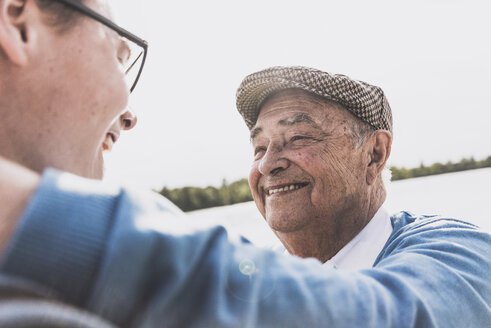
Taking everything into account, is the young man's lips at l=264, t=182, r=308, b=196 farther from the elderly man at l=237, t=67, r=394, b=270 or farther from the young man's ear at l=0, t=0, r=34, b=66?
the young man's ear at l=0, t=0, r=34, b=66

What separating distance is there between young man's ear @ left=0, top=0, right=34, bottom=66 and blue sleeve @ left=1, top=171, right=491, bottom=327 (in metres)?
0.42

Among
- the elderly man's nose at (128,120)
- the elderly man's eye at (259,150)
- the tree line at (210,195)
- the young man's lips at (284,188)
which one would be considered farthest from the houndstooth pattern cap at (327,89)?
the tree line at (210,195)

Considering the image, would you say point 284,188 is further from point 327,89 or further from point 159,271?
point 159,271

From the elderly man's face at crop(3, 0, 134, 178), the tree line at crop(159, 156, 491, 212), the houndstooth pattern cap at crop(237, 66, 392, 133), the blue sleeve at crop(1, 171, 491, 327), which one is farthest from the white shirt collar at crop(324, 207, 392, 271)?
the tree line at crop(159, 156, 491, 212)

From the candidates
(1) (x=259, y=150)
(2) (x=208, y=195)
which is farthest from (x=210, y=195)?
(1) (x=259, y=150)

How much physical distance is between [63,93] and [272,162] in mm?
1784

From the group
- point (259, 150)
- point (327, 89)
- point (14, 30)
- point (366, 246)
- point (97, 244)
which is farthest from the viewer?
point (259, 150)

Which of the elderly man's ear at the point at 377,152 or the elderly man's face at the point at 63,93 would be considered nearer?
the elderly man's face at the point at 63,93

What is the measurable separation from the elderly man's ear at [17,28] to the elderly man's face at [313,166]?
1819 mm

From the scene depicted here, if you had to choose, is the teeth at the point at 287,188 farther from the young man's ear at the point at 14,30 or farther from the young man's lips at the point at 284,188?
the young man's ear at the point at 14,30

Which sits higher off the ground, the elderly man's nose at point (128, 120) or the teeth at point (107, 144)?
the elderly man's nose at point (128, 120)

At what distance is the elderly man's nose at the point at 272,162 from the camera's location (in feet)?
8.37

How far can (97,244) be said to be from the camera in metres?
0.57

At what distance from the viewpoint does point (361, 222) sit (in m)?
2.42
